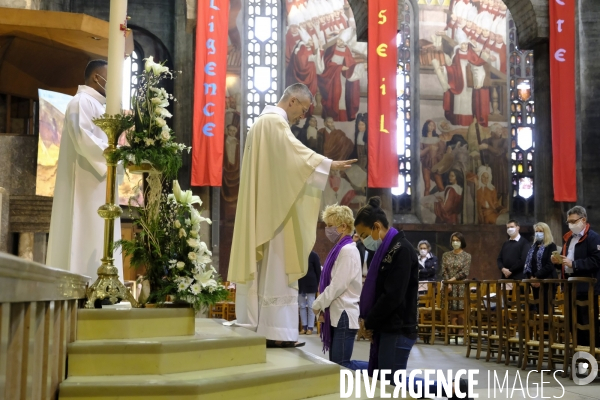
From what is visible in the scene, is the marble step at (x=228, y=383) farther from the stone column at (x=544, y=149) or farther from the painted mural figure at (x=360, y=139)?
the painted mural figure at (x=360, y=139)

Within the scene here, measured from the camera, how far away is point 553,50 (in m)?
13.3

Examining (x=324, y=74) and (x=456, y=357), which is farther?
(x=324, y=74)

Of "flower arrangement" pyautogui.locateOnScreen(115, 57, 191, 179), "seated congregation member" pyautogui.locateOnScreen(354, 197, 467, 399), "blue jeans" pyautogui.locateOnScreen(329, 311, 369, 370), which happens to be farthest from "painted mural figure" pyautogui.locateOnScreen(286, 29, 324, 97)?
"flower arrangement" pyautogui.locateOnScreen(115, 57, 191, 179)

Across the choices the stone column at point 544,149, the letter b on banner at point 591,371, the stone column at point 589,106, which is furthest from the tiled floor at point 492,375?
the stone column at point 589,106

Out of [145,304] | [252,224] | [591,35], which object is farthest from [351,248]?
[591,35]

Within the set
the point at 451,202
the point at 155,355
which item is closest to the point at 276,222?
the point at 155,355

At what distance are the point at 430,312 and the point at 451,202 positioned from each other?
7.84 m

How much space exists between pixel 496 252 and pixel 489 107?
3.63m

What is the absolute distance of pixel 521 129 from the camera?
62.1ft

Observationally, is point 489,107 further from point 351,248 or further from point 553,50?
point 351,248

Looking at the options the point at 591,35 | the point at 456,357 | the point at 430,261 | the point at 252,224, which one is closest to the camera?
the point at 252,224

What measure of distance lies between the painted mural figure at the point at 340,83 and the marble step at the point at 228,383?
47.5 feet

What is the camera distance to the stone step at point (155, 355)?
332 centimetres

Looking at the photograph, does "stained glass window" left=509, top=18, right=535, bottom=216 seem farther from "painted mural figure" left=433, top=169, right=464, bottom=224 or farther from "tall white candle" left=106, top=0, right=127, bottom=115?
"tall white candle" left=106, top=0, right=127, bottom=115
